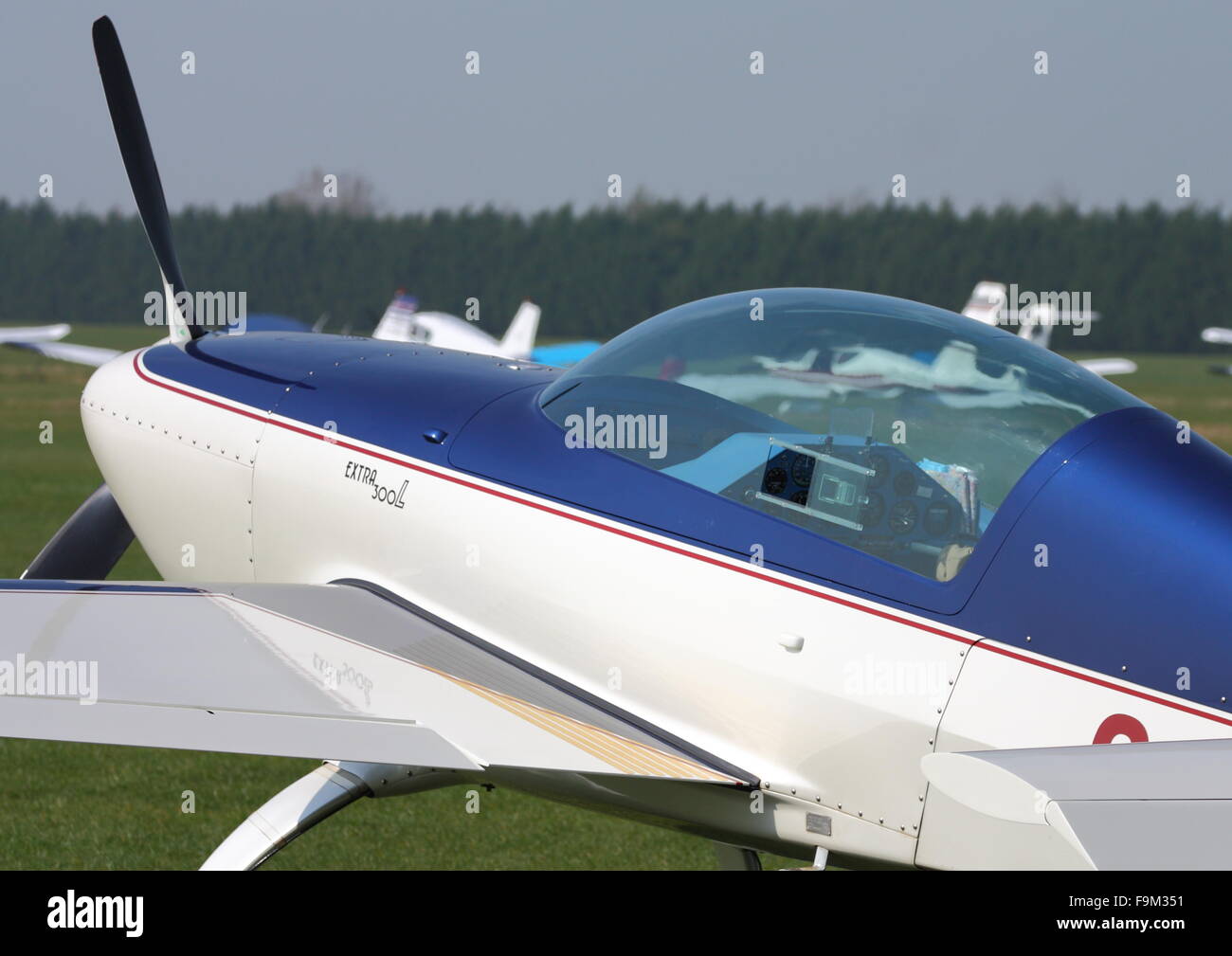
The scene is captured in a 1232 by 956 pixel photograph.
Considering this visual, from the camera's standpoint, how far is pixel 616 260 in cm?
9156

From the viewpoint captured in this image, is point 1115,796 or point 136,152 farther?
point 136,152

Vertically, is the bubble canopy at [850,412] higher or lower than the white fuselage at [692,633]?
higher

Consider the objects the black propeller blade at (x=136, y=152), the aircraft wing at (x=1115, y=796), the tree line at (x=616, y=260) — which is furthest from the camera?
the tree line at (x=616, y=260)

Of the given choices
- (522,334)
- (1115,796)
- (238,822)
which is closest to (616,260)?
(522,334)

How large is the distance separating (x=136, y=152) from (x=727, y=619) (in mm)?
4455

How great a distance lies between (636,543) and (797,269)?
87.4 meters

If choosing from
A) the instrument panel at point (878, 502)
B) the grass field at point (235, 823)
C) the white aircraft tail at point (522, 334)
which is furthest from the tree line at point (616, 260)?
the instrument panel at point (878, 502)

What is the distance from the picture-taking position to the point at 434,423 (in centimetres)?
456

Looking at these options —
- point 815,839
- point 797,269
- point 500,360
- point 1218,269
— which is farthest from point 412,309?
point 1218,269

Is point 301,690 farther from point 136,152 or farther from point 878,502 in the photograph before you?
point 136,152

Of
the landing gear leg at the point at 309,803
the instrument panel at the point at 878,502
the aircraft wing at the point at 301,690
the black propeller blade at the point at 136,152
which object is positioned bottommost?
the landing gear leg at the point at 309,803

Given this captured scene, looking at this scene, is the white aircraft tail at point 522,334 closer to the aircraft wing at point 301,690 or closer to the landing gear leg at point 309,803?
the landing gear leg at point 309,803

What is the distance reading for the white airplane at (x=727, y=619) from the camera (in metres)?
3.05
